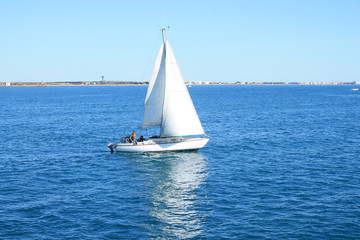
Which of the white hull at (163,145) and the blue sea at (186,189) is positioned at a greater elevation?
the white hull at (163,145)

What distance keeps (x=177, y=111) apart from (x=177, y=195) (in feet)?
54.7

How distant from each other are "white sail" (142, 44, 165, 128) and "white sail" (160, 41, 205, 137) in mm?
1016

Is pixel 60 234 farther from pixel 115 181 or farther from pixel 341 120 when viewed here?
pixel 341 120

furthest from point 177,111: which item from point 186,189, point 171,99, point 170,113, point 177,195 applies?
point 177,195

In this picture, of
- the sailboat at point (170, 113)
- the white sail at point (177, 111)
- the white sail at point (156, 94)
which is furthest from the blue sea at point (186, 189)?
the white sail at point (156, 94)

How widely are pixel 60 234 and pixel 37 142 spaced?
35.2 meters

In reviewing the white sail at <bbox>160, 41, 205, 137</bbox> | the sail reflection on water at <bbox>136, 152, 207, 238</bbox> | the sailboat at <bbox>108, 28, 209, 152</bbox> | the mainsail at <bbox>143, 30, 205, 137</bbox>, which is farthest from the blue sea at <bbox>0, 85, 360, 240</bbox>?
the mainsail at <bbox>143, 30, 205, 137</bbox>

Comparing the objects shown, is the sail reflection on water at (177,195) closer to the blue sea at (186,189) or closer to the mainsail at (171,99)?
the blue sea at (186,189)

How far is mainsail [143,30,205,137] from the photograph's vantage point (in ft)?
148

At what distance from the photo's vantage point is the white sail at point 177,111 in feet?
149

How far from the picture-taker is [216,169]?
39.0 m

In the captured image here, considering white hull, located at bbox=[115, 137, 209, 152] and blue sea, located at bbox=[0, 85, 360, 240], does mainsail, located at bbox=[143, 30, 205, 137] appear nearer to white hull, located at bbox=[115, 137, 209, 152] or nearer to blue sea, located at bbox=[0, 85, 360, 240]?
white hull, located at bbox=[115, 137, 209, 152]

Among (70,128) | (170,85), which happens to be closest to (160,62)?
(170,85)

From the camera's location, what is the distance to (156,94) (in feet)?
152
